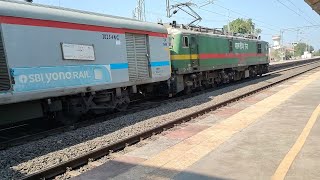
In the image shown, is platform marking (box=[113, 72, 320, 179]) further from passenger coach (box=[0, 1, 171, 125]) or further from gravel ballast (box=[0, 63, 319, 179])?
passenger coach (box=[0, 1, 171, 125])

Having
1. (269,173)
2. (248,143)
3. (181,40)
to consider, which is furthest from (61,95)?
(181,40)

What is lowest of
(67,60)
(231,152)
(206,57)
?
(231,152)

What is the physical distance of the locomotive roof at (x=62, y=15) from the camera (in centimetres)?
862

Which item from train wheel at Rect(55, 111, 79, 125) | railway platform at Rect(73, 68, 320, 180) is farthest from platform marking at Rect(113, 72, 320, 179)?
train wheel at Rect(55, 111, 79, 125)

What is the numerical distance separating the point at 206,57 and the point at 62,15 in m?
11.1

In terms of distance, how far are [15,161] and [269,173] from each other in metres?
5.04

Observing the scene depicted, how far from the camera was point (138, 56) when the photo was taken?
13.3 meters

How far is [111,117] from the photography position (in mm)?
12281

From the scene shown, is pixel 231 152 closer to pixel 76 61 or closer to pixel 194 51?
pixel 76 61

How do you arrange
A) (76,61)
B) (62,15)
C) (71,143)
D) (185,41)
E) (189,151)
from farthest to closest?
(185,41)
(76,61)
(62,15)
(71,143)
(189,151)

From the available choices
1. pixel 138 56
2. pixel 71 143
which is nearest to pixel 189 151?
pixel 71 143

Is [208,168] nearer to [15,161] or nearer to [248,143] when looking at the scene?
[248,143]

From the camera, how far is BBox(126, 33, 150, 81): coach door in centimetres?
1285

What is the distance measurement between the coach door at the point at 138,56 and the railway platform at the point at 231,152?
12.2 ft
